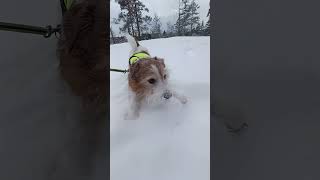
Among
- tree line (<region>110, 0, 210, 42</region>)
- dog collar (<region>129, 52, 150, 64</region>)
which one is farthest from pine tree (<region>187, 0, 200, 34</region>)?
dog collar (<region>129, 52, 150, 64</region>)

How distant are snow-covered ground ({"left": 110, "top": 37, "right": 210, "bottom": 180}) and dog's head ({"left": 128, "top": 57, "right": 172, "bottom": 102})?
28 mm

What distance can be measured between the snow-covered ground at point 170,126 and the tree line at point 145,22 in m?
0.01

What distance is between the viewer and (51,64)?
57 centimetres

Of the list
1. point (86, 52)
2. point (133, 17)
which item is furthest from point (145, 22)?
point (86, 52)

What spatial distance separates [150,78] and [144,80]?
20mm

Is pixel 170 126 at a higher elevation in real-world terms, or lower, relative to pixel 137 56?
lower

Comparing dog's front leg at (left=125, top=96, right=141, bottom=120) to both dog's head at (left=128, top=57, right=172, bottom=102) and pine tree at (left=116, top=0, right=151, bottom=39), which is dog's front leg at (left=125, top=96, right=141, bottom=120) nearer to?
dog's head at (left=128, top=57, right=172, bottom=102)

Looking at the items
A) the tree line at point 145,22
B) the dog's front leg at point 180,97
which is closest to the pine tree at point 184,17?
the tree line at point 145,22

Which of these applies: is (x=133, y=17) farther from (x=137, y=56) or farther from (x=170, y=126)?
(x=170, y=126)

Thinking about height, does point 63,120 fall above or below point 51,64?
below

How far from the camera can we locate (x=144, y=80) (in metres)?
0.68
